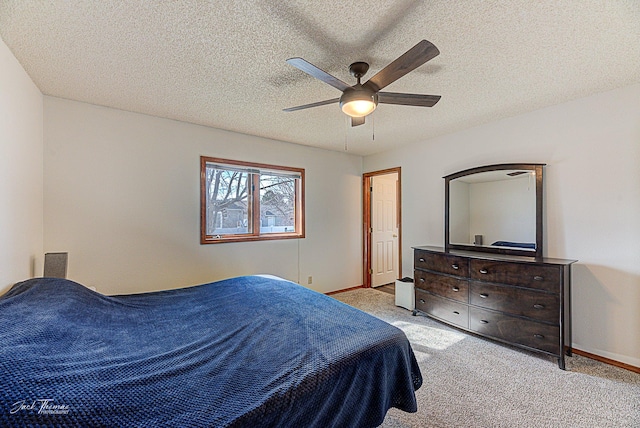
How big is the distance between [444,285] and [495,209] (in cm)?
107

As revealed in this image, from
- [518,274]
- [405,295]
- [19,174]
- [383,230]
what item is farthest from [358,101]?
[383,230]

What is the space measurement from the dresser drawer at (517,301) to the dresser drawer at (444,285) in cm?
8

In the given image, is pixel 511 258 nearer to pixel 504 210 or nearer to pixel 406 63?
pixel 504 210

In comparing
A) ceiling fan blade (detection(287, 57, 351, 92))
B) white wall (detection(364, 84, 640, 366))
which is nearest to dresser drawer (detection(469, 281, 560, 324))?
white wall (detection(364, 84, 640, 366))

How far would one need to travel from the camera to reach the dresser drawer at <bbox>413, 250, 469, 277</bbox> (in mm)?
2934

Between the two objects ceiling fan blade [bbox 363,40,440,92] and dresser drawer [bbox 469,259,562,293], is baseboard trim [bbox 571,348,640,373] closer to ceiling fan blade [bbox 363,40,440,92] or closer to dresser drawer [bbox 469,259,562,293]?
dresser drawer [bbox 469,259,562,293]

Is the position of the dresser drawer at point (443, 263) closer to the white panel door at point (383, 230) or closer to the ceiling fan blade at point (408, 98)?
the white panel door at point (383, 230)

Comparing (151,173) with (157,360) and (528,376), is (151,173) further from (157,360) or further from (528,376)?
(528,376)

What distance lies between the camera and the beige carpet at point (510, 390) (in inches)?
67.2

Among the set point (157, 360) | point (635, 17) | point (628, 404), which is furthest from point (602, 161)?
point (157, 360)

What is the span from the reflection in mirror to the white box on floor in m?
0.87

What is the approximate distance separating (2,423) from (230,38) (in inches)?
77.3

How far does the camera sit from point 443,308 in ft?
10.3

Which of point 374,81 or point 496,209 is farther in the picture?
point 496,209
